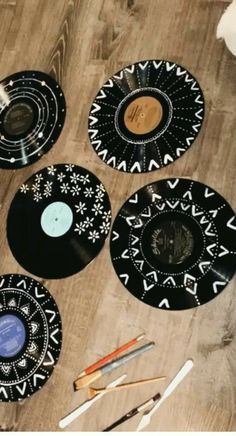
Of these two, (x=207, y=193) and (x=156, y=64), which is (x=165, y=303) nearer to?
(x=207, y=193)

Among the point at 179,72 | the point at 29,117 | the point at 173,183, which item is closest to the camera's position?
the point at 173,183

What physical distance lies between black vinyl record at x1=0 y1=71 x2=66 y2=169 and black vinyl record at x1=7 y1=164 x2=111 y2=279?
8 centimetres

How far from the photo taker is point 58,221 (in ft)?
4.57

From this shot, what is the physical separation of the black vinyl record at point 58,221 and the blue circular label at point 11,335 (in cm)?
13

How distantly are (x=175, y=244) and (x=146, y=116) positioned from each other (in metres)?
0.35

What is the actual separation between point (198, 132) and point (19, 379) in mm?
714

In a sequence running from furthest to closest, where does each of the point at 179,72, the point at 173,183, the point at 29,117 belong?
the point at 29,117, the point at 179,72, the point at 173,183

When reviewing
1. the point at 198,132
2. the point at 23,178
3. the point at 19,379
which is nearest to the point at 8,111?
the point at 23,178

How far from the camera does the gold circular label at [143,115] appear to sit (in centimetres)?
140

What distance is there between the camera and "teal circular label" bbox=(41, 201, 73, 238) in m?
1.38

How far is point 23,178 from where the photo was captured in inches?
58.3

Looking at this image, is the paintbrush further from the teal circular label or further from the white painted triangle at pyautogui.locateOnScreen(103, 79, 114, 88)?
the white painted triangle at pyautogui.locateOnScreen(103, 79, 114, 88)

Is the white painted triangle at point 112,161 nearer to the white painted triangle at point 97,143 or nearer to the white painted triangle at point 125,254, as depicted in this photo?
the white painted triangle at point 97,143

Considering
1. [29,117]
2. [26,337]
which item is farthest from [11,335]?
[29,117]
